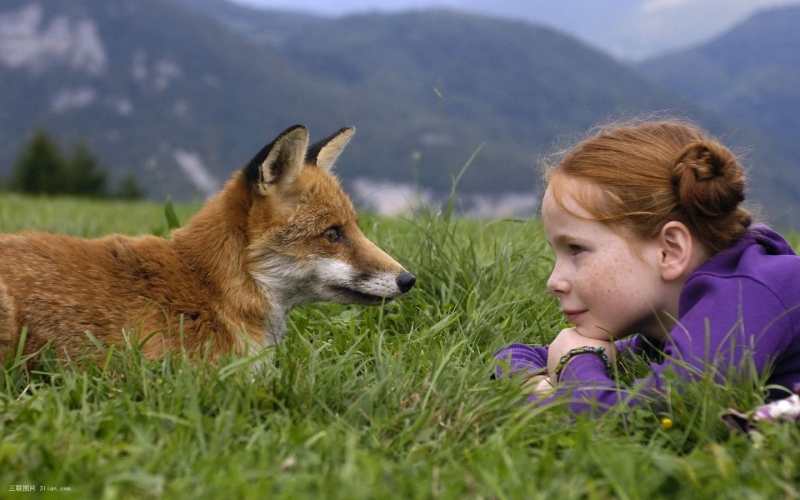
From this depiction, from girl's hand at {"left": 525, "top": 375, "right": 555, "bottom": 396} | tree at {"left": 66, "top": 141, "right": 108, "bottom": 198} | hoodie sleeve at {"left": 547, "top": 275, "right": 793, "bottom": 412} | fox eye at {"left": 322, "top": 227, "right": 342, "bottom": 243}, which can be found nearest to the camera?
→ hoodie sleeve at {"left": 547, "top": 275, "right": 793, "bottom": 412}

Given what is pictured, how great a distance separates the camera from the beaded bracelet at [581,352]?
3836 mm

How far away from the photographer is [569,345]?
12.9 ft

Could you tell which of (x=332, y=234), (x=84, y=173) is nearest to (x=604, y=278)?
(x=332, y=234)

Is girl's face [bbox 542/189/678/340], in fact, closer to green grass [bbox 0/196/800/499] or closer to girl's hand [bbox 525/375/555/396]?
girl's hand [bbox 525/375/555/396]

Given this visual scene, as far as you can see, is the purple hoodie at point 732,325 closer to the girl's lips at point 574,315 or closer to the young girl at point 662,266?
the young girl at point 662,266

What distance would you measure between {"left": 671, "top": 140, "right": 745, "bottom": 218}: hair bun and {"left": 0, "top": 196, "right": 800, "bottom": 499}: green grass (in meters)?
0.88

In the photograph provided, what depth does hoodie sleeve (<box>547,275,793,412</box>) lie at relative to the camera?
10.8ft

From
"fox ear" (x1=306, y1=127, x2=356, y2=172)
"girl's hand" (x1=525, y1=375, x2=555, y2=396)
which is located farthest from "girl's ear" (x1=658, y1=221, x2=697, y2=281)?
"fox ear" (x1=306, y1=127, x2=356, y2=172)

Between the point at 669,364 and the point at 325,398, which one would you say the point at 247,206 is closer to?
the point at 325,398

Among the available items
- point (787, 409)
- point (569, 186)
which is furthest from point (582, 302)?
point (787, 409)

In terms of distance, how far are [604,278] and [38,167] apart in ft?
185

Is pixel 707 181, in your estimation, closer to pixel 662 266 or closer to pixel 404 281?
pixel 662 266

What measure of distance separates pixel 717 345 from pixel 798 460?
2.28 ft

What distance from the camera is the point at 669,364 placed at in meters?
3.38
